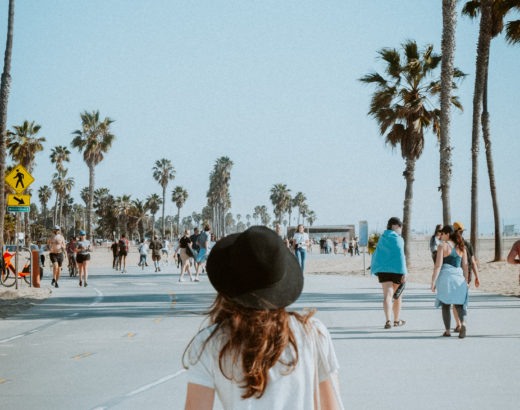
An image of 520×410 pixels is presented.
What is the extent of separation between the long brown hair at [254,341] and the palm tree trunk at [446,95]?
52.9ft

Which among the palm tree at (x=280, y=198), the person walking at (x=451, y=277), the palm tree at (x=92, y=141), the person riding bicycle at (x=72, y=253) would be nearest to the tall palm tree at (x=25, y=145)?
the palm tree at (x=92, y=141)

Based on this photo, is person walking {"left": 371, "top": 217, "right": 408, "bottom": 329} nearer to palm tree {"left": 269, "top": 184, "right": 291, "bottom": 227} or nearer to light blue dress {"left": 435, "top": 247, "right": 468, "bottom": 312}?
light blue dress {"left": 435, "top": 247, "right": 468, "bottom": 312}

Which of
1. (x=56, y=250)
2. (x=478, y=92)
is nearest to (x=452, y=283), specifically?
(x=56, y=250)

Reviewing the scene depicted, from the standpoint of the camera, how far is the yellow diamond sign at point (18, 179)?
15.0 meters

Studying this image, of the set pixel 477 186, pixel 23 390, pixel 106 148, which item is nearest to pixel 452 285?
pixel 23 390

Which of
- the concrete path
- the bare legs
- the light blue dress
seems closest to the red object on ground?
the concrete path

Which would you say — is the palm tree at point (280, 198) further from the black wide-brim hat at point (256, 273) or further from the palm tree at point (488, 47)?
the black wide-brim hat at point (256, 273)

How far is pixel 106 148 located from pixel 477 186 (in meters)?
37.5

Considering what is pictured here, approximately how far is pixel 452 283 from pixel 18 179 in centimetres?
1126

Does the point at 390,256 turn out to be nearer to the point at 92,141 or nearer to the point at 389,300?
the point at 389,300

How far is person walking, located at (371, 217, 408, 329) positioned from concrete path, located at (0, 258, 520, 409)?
444 mm

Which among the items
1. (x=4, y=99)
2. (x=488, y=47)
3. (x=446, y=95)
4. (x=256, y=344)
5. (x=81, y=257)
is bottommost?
(x=81, y=257)

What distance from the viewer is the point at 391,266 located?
30.9 ft

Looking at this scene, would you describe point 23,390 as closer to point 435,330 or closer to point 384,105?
point 435,330
